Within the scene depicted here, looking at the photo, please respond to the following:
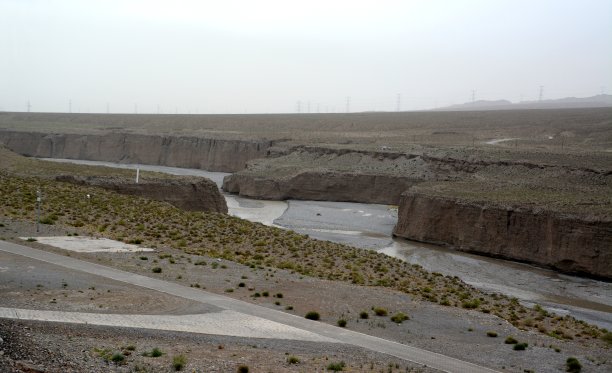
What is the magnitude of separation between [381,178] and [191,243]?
32.2m

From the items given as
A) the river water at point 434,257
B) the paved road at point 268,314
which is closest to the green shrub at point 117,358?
the paved road at point 268,314

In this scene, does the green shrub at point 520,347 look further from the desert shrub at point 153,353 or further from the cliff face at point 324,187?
the cliff face at point 324,187

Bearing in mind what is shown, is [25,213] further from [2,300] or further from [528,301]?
[528,301]

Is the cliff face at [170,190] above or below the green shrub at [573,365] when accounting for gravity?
above

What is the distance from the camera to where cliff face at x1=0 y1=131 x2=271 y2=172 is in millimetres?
88000

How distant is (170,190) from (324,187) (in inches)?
860

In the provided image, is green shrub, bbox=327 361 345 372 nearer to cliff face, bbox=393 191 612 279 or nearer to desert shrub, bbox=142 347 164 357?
desert shrub, bbox=142 347 164 357

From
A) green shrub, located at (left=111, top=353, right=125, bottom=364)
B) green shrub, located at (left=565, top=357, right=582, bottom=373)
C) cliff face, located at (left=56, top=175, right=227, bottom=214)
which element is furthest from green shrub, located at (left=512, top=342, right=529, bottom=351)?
cliff face, located at (left=56, top=175, right=227, bottom=214)

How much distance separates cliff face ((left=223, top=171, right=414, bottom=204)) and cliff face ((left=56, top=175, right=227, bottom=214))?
1850cm

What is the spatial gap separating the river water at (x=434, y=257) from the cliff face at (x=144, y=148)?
Result: 26732mm

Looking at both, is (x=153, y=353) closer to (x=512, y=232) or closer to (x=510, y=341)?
(x=510, y=341)

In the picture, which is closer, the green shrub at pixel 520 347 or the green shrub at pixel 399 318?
the green shrub at pixel 520 347

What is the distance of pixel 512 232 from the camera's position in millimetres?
39125

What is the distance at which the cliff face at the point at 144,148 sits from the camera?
8800 centimetres
